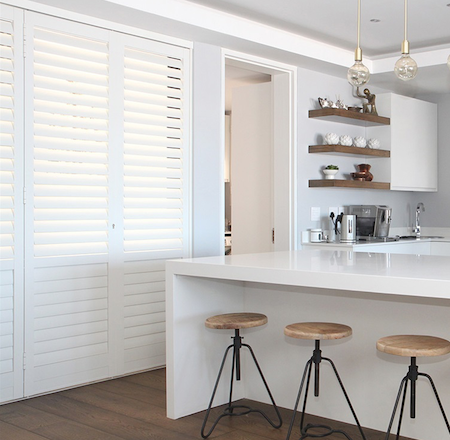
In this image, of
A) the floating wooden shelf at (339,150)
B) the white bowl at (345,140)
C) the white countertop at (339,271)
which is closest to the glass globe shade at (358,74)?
the white countertop at (339,271)

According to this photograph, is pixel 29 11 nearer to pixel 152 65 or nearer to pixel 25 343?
pixel 152 65

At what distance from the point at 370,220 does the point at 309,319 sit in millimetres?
2661

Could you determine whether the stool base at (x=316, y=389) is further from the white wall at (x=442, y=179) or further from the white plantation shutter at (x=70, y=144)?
the white wall at (x=442, y=179)

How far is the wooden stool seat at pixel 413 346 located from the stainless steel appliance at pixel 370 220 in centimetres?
329

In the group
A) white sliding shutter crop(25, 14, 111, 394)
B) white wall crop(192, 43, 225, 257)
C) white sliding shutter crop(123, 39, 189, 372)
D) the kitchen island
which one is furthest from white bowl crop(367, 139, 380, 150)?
white sliding shutter crop(25, 14, 111, 394)

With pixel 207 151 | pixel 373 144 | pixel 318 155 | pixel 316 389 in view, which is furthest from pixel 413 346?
Answer: pixel 373 144

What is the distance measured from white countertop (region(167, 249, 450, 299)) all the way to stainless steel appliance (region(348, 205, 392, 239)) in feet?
7.17

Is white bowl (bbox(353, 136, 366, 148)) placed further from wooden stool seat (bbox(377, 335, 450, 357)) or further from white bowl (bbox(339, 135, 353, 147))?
wooden stool seat (bbox(377, 335, 450, 357))

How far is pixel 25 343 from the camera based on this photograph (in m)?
3.86

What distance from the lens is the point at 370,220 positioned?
237 inches

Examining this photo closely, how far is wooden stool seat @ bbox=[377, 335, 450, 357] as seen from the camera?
256 centimetres

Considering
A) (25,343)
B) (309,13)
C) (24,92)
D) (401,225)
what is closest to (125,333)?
A: (25,343)

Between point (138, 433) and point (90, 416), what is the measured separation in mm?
406

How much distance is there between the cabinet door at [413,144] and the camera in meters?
6.24
